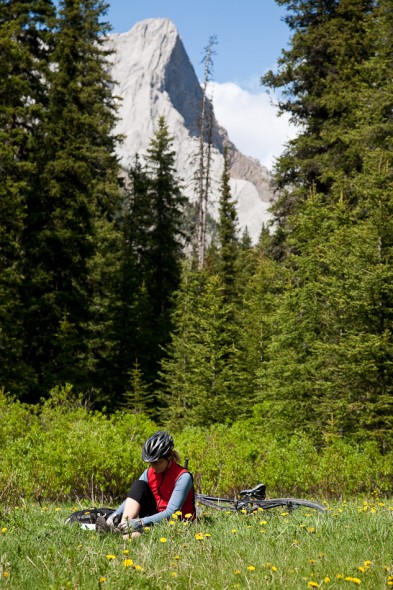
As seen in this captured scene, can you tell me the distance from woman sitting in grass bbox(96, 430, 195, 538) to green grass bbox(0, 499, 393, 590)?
24cm

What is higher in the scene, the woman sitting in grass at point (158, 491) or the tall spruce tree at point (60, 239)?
the tall spruce tree at point (60, 239)

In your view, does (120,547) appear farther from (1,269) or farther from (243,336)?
(243,336)

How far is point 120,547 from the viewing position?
4176 millimetres

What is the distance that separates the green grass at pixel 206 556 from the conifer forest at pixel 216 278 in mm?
8654

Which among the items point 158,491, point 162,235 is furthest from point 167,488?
point 162,235

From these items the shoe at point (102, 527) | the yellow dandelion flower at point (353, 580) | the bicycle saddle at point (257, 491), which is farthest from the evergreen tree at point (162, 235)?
the yellow dandelion flower at point (353, 580)

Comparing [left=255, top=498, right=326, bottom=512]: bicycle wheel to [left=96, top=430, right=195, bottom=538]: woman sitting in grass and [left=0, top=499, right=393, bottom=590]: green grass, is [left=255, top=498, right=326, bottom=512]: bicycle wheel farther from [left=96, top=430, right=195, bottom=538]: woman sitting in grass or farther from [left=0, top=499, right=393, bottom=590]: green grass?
[left=96, top=430, right=195, bottom=538]: woman sitting in grass

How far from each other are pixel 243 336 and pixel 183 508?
22260mm

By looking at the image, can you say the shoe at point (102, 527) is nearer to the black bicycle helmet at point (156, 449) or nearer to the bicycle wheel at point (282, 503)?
the black bicycle helmet at point (156, 449)

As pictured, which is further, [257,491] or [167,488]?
[257,491]

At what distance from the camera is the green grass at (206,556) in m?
3.23

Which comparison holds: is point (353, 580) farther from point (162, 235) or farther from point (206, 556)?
point (162, 235)

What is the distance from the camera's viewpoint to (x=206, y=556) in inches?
151

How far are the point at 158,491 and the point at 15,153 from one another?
1791cm
